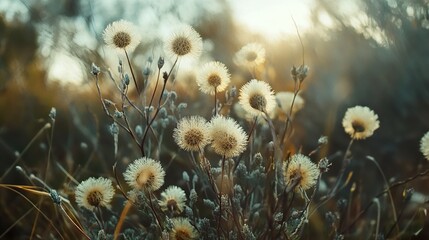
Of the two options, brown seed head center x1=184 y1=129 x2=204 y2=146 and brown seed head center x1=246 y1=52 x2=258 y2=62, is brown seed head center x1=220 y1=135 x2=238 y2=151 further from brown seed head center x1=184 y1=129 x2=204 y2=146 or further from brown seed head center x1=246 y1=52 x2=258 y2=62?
brown seed head center x1=246 y1=52 x2=258 y2=62

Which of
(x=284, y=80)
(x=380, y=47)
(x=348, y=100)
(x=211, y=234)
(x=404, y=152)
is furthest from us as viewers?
(x=284, y=80)

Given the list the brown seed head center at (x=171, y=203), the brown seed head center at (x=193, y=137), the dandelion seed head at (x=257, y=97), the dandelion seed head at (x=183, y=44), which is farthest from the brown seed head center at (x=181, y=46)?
the brown seed head center at (x=171, y=203)

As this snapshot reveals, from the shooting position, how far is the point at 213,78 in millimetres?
2020

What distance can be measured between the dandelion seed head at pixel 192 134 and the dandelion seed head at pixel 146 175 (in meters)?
0.11

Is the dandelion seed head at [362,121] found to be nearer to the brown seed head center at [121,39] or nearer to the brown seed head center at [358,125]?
the brown seed head center at [358,125]

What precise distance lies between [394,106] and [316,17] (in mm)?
814

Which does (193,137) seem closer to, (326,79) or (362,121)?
(362,121)

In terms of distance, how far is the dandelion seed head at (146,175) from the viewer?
1697 mm

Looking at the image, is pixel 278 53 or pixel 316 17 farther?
pixel 278 53

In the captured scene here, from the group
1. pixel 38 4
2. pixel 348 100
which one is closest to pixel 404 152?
pixel 348 100

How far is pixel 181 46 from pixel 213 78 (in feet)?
0.52

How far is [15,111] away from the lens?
600cm

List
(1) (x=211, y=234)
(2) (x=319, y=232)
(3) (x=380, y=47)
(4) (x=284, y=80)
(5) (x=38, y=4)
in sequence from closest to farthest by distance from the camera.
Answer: (1) (x=211, y=234) < (2) (x=319, y=232) < (3) (x=380, y=47) < (4) (x=284, y=80) < (5) (x=38, y=4)

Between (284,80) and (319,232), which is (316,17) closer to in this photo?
(284,80)
